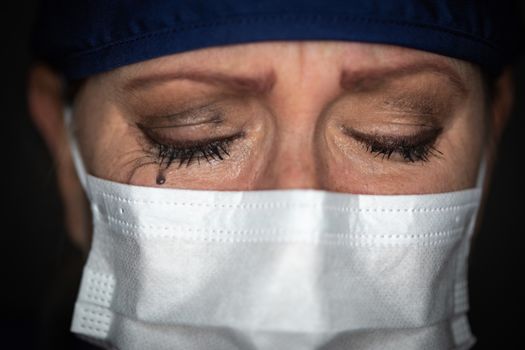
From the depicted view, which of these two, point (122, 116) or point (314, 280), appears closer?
point (314, 280)

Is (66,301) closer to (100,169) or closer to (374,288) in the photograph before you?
(100,169)

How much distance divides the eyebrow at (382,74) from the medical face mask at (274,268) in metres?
0.19

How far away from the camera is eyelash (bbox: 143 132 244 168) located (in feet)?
4.05

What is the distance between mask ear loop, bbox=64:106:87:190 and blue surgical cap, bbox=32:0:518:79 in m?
0.17

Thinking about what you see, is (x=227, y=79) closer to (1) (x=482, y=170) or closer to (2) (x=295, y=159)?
(2) (x=295, y=159)

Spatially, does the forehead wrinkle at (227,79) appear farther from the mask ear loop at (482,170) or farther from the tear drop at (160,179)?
the mask ear loop at (482,170)

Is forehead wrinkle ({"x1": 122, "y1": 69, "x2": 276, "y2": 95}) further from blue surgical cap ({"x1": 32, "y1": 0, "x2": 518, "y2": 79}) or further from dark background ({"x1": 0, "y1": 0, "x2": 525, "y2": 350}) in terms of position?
dark background ({"x1": 0, "y1": 0, "x2": 525, "y2": 350})

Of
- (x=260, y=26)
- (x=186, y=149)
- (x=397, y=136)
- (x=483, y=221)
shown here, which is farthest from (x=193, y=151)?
(x=483, y=221)

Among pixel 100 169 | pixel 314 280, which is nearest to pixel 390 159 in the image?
pixel 314 280

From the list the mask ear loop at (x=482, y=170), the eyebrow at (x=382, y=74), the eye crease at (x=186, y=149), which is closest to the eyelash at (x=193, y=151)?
the eye crease at (x=186, y=149)

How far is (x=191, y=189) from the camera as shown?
1.24 m

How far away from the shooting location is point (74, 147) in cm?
150

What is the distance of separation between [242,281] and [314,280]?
0.41 feet

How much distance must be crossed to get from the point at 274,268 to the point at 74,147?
581mm
